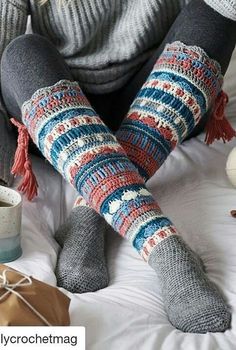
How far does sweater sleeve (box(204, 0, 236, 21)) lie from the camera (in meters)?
1.09

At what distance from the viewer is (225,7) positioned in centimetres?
109

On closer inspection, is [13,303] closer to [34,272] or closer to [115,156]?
[34,272]

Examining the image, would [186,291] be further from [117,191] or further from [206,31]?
[206,31]

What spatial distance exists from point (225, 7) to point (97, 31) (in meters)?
0.23

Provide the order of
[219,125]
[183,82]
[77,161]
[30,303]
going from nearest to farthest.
→ [30,303], [77,161], [183,82], [219,125]

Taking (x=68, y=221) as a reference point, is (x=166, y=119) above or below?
above

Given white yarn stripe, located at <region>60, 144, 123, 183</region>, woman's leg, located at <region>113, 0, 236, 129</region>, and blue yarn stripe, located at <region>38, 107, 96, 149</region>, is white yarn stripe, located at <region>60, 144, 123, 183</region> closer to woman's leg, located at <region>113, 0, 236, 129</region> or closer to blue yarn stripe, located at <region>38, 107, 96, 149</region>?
blue yarn stripe, located at <region>38, 107, 96, 149</region>

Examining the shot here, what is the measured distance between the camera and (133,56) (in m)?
1.22

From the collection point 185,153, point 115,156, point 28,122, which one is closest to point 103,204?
point 115,156

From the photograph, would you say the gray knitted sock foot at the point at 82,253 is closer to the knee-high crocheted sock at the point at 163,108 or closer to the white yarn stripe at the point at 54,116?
the knee-high crocheted sock at the point at 163,108

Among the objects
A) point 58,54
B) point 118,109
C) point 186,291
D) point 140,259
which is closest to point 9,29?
point 58,54

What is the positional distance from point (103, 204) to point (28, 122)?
18 centimetres

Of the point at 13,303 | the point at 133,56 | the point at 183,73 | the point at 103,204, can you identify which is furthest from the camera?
the point at 133,56

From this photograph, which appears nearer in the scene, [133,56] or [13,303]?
[13,303]
